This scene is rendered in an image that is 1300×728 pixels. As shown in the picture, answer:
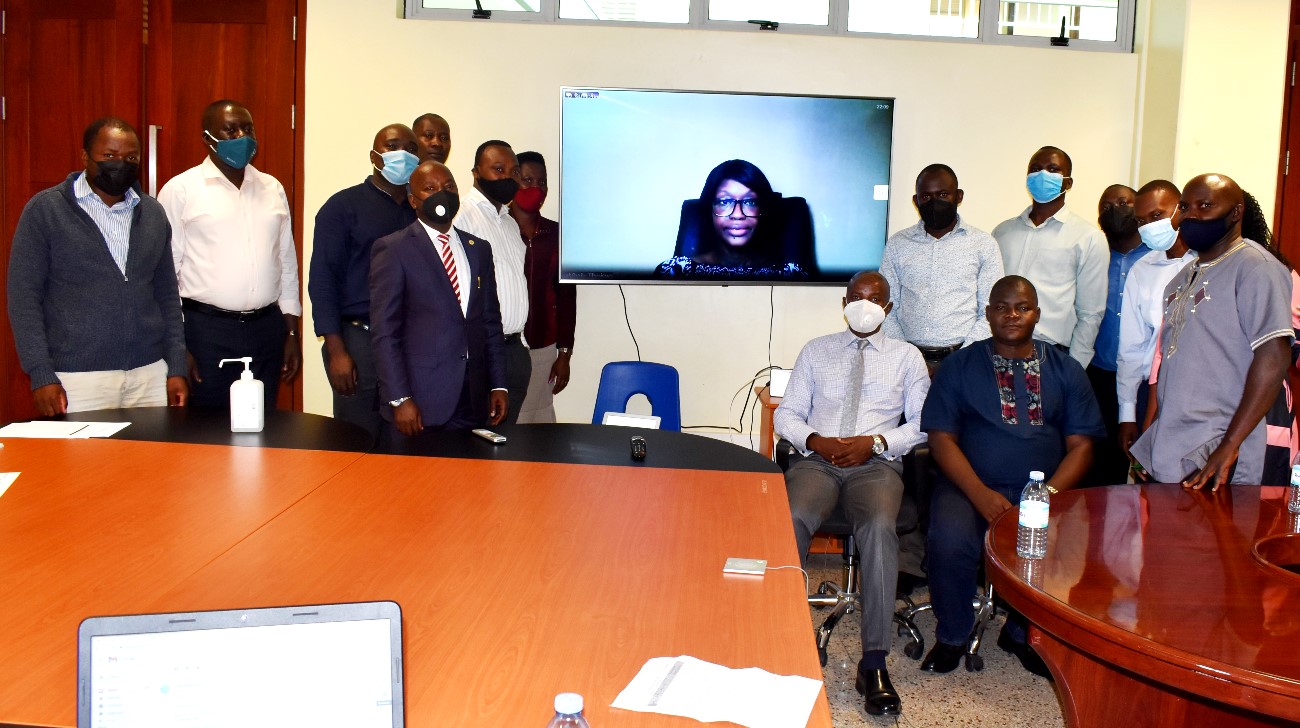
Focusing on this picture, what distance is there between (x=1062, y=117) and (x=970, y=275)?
1563mm

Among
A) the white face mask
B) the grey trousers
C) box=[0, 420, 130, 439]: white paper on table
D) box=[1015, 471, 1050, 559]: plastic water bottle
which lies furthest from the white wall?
box=[1015, 471, 1050, 559]: plastic water bottle

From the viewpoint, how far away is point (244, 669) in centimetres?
124

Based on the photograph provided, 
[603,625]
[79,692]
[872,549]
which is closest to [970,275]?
[872,549]

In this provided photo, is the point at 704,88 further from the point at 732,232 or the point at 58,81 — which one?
the point at 58,81

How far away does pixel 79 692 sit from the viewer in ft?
3.97

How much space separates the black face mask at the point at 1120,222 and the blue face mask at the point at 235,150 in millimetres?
3579

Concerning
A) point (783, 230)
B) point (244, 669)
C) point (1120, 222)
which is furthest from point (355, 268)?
point (1120, 222)

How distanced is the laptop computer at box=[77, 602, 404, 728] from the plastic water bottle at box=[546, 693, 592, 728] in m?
0.21

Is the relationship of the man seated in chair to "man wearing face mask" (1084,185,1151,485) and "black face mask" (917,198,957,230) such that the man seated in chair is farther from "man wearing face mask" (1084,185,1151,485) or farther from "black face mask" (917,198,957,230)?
"man wearing face mask" (1084,185,1151,485)

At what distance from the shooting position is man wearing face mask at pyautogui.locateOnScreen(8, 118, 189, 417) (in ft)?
10.8

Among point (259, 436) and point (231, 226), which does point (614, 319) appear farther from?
point (259, 436)

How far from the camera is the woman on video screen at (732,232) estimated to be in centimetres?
507

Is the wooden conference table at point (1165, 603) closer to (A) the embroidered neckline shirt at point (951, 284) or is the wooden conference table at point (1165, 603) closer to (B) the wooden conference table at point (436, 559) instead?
(B) the wooden conference table at point (436, 559)

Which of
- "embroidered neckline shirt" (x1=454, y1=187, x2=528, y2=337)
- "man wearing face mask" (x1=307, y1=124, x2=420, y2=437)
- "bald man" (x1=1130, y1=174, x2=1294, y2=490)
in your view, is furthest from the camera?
"embroidered neckline shirt" (x1=454, y1=187, x2=528, y2=337)
